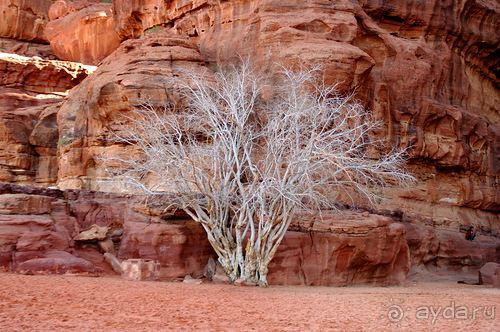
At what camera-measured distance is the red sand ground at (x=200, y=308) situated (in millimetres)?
8508

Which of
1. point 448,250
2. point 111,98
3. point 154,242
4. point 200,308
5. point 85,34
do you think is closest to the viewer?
point 200,308

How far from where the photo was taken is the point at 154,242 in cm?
1622

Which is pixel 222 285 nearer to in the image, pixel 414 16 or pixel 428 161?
pixel 428 161

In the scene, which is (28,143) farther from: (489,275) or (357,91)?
(489,275)

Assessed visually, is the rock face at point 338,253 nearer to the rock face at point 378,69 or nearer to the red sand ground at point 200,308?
the red sand ground at point 200,308

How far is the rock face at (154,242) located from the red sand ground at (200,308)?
1889 millimetres

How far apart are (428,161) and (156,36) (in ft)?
42.2

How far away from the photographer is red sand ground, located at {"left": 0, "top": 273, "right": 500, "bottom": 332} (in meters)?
8.51

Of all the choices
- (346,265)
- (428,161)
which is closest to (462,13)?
(428,161)

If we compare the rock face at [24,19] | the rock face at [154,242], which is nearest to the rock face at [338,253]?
the rock face at [154,242]

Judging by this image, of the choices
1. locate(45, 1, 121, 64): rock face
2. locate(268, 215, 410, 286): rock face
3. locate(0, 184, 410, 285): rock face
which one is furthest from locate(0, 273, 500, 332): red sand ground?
locate(45, 1, 121, 64): rock face

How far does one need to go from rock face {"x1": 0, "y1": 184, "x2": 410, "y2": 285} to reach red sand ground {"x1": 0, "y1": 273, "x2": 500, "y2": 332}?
1889 mm

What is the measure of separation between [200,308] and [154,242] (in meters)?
6.17

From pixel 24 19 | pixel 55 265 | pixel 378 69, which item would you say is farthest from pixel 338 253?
pixel 24 19
